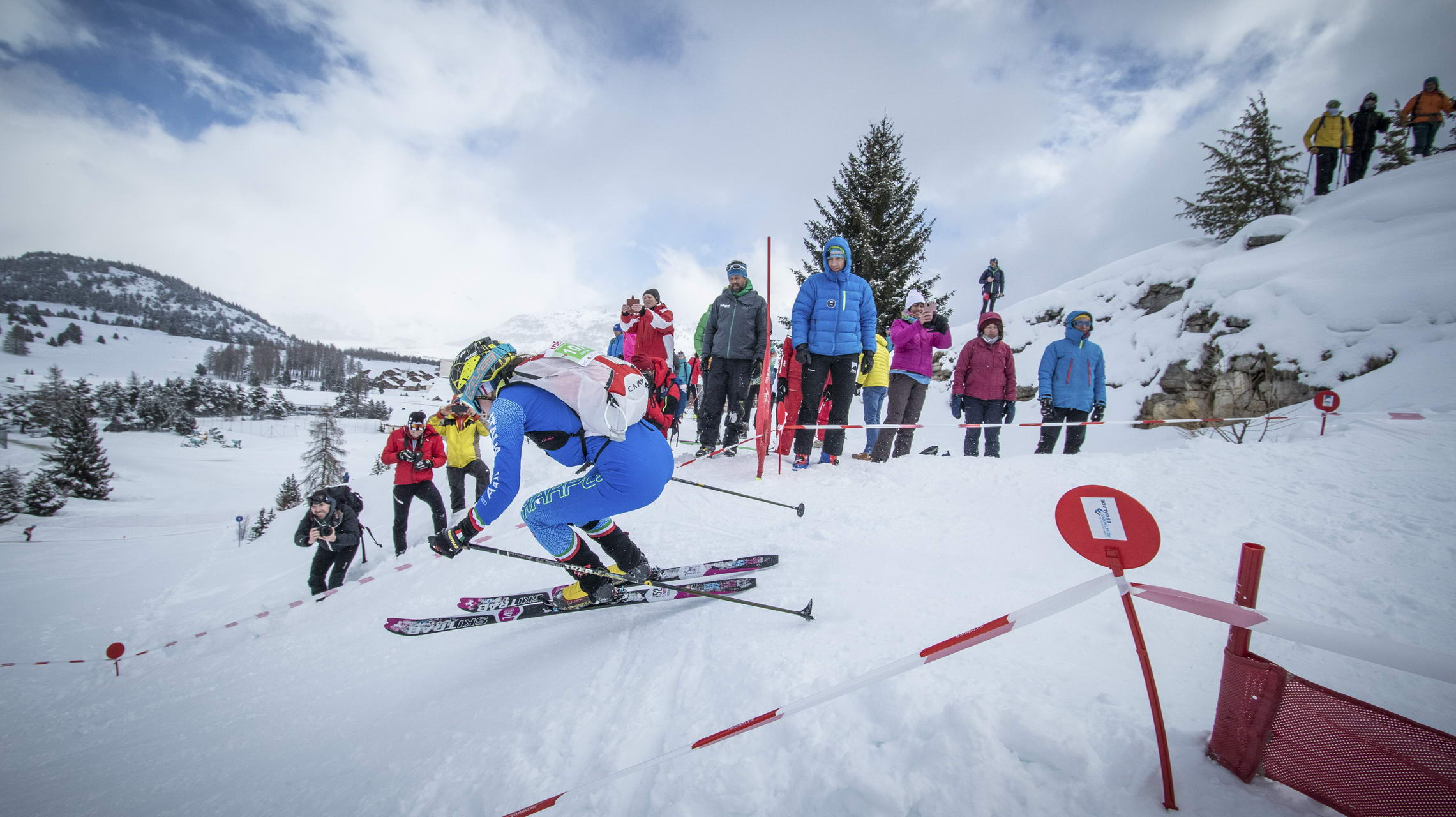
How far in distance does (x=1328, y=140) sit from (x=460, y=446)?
22124 millimetres

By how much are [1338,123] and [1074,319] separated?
45.4 feet

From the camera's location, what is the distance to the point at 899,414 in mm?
6535

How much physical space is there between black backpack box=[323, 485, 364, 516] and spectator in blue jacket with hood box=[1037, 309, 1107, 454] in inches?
365

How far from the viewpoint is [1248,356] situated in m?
9.20

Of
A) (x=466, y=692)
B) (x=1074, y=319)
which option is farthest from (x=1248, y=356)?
(x=466, y=692)

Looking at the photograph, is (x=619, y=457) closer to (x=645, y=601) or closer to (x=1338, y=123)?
(x=645, y=601)

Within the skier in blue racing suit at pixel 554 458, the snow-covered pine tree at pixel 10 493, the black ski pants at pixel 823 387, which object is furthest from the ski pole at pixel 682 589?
the snow-covered pine tree at pixel 10 493

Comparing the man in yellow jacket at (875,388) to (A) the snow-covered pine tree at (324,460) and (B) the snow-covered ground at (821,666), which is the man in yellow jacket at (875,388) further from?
(A) the snow-covered pine tree at (324,460)

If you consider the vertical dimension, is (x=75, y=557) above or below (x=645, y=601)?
below

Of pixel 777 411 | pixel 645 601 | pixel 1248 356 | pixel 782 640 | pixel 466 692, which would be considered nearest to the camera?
pixel 782 640

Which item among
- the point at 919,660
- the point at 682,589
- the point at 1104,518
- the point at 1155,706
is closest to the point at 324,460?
the point at 682,589

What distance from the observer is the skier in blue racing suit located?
3332 millimetres

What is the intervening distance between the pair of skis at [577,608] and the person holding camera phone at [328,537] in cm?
303

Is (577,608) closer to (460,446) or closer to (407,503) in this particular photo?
(407,503)
